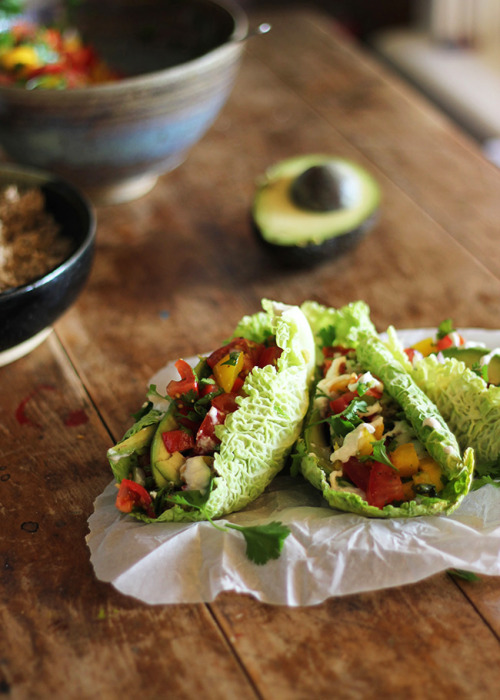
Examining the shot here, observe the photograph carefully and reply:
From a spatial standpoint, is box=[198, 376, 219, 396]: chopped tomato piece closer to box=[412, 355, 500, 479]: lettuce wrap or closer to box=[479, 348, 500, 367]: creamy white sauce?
box=[412, 355, 500, 479]: lettuce wrap

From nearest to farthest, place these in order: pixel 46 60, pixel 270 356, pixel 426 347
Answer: pixel 270 356 < pixel 426 347 < pixel 46 60

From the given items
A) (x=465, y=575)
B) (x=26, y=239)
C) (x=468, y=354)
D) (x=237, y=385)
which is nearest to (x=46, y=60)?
(x=26, y=239)

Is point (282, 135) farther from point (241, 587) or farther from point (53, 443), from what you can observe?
point (241, 587)

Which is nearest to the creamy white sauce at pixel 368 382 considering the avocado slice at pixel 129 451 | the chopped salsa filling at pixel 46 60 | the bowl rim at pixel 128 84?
the avocado slice at pixel 129 451

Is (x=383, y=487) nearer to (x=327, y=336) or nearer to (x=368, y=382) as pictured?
(x=368, y=382)

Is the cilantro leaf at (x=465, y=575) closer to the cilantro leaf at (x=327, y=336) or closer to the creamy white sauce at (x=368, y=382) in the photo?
the creamy white sauce at (x=368, y=382)

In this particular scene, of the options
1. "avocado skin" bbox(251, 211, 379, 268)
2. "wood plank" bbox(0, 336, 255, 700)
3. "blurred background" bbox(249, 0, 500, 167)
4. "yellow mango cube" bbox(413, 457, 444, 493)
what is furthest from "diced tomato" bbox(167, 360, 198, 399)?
"blurred background" bbox(249, 0, 500, 167)
